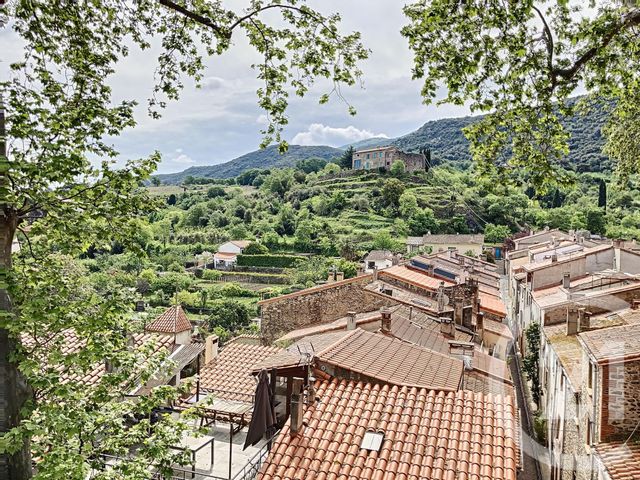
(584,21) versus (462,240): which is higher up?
(584,21)

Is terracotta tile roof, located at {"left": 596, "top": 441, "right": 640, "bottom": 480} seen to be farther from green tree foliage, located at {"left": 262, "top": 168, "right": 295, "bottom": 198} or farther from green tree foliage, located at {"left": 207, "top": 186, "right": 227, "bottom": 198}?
green tree foliage, located at {"left": 207, "top": 186, "right": 227, "bottom": 198}

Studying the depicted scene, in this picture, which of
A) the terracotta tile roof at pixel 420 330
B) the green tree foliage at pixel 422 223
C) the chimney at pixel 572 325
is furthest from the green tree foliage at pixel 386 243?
the chimney at pixel 572 325

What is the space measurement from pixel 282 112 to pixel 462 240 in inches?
2388

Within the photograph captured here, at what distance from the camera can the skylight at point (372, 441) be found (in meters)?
7.44

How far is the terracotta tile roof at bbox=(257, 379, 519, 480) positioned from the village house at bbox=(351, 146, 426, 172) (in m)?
101

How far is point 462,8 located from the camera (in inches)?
201

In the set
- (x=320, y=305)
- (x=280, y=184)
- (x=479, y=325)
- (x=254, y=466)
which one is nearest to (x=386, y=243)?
(x=320, y=305)

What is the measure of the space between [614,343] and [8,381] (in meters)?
9.82

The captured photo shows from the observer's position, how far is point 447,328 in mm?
16828

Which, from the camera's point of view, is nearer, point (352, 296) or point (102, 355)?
point (102, 355)

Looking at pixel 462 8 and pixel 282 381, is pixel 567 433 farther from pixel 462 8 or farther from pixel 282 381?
pixel 462 8

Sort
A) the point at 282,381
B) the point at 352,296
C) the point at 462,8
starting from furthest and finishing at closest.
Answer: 1. the point at 352,296
2. the point at 282,381
3. the point at 462,8

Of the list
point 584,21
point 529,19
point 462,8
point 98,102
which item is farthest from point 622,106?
point 98,102

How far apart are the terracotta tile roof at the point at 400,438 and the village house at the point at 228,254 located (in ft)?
202
